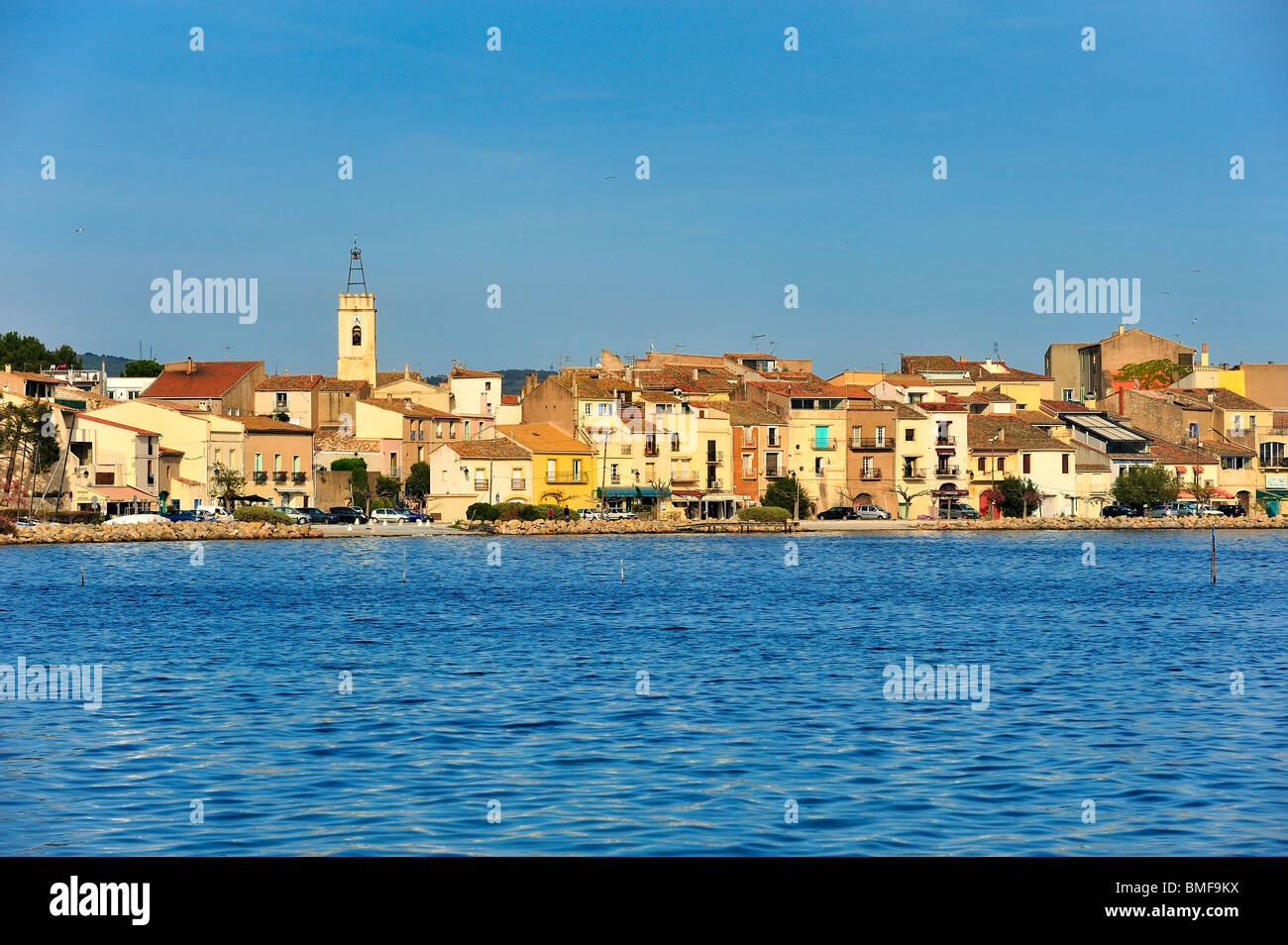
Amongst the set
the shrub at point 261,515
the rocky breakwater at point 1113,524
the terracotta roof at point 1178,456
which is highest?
the terracotta roof at point 1178,456

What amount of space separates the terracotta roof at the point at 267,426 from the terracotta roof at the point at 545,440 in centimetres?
1194

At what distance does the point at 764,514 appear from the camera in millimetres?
82500

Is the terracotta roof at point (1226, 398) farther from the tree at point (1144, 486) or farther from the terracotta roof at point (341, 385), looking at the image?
the terracotta roof at point (341, 385)

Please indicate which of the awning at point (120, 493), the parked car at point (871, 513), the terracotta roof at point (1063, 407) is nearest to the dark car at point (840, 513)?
the parked car at point (871, 513)

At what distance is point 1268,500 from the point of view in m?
95.8

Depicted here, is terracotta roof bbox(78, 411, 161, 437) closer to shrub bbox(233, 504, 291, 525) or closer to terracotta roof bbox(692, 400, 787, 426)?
shrub bbox(233, 504, 291, 525)

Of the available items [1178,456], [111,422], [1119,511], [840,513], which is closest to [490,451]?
[111,422]

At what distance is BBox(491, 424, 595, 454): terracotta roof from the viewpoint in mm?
80375

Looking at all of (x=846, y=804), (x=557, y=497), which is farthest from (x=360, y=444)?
(x=846, y=804)

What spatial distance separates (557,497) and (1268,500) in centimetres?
5010

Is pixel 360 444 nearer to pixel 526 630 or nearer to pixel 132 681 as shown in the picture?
pixel 526 630

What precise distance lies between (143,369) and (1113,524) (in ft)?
258

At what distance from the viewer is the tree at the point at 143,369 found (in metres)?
117

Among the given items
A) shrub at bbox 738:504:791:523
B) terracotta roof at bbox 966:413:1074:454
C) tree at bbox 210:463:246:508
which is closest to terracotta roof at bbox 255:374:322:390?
tree at bbox 210:463:246:508
